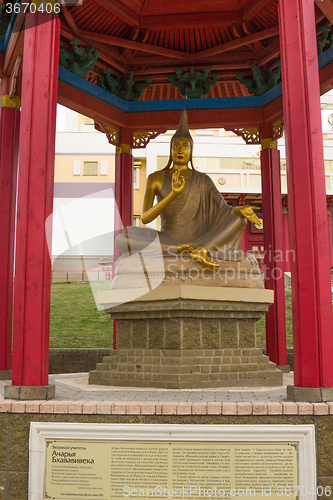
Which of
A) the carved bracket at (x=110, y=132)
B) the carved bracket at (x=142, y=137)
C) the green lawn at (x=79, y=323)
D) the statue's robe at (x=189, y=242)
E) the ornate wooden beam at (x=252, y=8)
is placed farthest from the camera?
the green lawn at (x=79, y=323)

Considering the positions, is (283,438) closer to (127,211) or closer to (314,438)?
(314,438)

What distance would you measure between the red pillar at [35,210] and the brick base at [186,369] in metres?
1.27

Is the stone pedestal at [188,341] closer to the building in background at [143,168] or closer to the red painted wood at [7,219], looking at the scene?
the red painted wood at [7,219]

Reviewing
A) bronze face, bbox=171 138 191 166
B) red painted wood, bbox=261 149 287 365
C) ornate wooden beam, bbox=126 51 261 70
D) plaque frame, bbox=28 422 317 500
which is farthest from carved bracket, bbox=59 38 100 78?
plaque frame, bbox=28 422 317 500

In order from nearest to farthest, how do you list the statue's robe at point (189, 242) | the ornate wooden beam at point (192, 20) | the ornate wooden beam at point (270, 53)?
the statue's robe at point (189, 242) < the ornate wooden beam at point (192, 20) < the ornate wooden beam at point (270, 53)

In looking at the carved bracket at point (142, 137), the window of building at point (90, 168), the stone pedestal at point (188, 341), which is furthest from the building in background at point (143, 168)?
the stone pedestal at point (188, 341)

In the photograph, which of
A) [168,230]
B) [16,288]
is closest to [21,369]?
[16,288]

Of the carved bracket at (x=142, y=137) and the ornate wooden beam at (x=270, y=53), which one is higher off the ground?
the ornate wooden beam at (x=270, y=53)

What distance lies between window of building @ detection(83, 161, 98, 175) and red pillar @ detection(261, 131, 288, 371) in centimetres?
1049

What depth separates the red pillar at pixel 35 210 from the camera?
3.56 metres

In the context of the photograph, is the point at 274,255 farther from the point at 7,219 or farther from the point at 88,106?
the point at 7,219

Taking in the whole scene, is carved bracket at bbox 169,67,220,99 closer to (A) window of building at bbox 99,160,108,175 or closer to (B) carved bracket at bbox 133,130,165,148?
(B) carved bracket at bbox 133,130,165,148

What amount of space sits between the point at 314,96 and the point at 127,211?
402cm

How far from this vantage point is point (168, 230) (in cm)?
566
